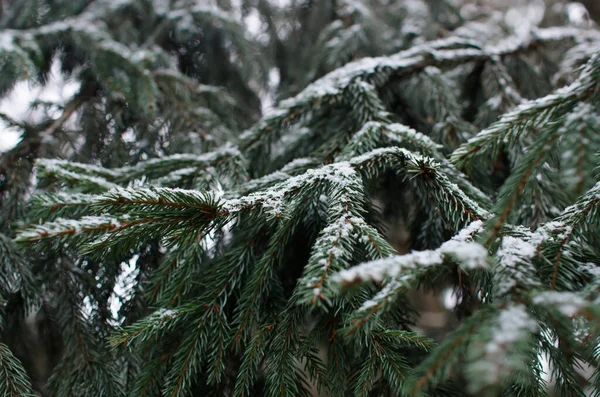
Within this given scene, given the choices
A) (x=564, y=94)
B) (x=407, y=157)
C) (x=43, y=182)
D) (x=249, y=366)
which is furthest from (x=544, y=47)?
(x=43, y=182)

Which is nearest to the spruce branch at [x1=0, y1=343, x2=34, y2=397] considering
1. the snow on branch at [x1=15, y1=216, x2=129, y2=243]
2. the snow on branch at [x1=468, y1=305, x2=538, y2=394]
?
the snow on branch at [x1=15, y1=216, x2=129, y2=243]

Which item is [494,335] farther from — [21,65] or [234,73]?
[234,73]

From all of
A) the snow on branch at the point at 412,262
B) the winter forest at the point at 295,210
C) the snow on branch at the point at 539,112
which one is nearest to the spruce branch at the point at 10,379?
the winter forest at the point at 295,210

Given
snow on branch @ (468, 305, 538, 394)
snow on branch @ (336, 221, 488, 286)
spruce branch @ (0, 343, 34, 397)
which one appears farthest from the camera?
spruce branch @ (0, 343, 34, 397)

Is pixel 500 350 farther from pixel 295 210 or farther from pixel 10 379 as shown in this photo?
pixel 10 379

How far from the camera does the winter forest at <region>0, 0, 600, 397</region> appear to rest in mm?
706

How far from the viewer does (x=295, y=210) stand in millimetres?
944

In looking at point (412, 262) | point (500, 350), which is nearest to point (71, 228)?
point (412, 262)

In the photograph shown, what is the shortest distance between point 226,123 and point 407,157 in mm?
1172

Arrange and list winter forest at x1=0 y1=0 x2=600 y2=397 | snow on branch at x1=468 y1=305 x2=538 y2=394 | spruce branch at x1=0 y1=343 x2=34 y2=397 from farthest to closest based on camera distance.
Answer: spruce branch at x1=0 y1=343 x2=34 y2=397
winter forest at x1=0 y1=0 x2=600 y2=397
snow on branch at x1=468 y1=305 x2=538 y2=394

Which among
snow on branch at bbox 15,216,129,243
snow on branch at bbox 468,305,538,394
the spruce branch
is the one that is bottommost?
the spruce branch

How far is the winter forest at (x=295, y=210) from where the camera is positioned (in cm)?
71

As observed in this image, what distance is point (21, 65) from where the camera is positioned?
1416 millimetres

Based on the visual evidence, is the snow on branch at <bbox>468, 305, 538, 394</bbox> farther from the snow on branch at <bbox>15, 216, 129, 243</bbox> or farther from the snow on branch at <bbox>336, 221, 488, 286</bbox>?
the snow on branch at <bbox>15, 216, 129, 243</bbox>
